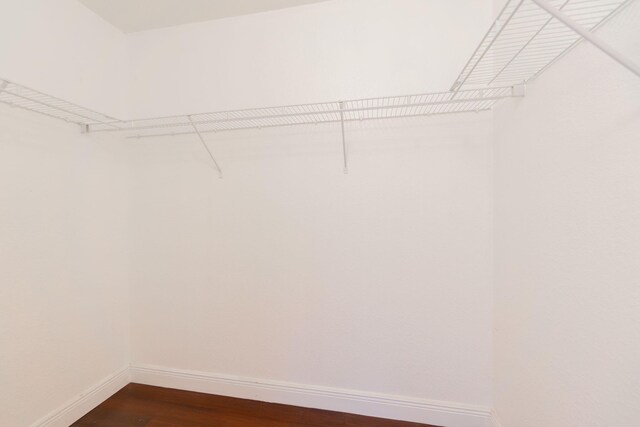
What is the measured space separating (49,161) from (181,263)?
89cm

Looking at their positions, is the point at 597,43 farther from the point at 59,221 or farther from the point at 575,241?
the point at 59,221

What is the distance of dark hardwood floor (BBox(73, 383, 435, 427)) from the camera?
1526 millimetres

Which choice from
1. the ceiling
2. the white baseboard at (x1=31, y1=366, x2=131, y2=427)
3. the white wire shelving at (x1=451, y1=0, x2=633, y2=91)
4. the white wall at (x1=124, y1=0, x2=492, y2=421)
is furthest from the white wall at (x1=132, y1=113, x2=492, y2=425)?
the ceiling

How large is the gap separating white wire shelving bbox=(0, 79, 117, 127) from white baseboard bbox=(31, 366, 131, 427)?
1.61 metres

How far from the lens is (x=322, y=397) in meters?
1.62

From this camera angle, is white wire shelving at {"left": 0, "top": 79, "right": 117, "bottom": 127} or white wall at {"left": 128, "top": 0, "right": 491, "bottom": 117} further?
white wall at {"left": 128, "top": 0, "right": 491, "bottom": 117}

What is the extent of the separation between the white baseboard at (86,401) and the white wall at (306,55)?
180cm

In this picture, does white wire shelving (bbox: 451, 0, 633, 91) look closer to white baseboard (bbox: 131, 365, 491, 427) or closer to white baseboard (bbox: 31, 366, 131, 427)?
white baseboard (bbox: 131, 365, 491, 427)

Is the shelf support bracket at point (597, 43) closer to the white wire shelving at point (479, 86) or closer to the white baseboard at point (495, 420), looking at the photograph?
the white wire shelving at point (479, 86)

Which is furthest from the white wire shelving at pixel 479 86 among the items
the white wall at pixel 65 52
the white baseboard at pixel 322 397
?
the white baseboard at pixel 322 397

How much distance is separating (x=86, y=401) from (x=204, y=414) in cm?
72

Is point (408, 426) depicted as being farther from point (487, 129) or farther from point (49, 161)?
point (49, 161)

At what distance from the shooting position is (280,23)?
5.32ft

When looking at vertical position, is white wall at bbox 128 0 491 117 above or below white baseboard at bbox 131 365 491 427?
above
